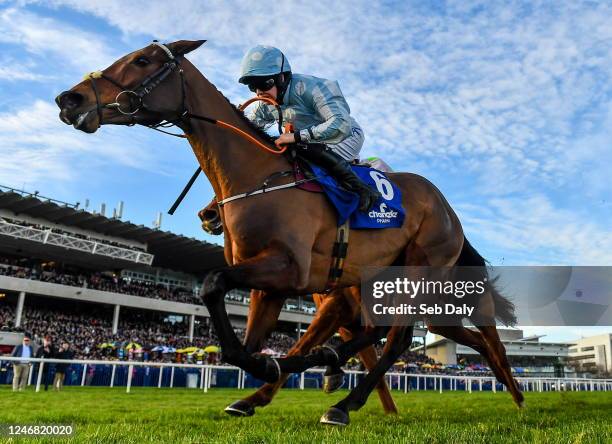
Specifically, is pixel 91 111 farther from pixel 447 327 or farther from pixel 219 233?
pixel 447 327

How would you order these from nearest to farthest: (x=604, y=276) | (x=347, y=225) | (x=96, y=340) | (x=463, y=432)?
1. (x=463, y=432)
2. (x=347, y=225)
3. (x=604, y=276)
4. (x=96, y=340)

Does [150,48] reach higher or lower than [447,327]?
higher

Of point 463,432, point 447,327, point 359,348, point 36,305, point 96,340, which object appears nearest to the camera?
point 463,432

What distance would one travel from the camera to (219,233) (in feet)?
14.3

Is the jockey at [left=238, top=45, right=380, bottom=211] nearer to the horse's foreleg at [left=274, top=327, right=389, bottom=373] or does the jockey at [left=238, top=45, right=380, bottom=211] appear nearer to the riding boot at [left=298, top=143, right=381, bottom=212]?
the riding boot at [left=298, top=143, right=381, bottom=212]

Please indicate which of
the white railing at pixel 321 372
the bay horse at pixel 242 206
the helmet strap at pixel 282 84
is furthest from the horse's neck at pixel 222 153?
the white railing at pixel 321 372

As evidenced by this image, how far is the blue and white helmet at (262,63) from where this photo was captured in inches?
160

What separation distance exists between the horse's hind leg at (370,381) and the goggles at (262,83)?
87.0 inches

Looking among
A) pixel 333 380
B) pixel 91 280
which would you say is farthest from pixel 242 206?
pixel 91 280

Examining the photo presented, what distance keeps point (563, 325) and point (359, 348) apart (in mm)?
3128

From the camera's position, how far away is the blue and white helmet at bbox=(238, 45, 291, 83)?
4062mm

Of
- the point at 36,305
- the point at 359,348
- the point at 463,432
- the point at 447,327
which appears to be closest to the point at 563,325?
the point at 447,327

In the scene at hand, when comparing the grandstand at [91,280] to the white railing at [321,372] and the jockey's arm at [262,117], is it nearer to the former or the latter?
the white railing at [321,372]

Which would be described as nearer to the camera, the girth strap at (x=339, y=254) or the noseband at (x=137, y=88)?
the noseband at (x=137, y=88)
